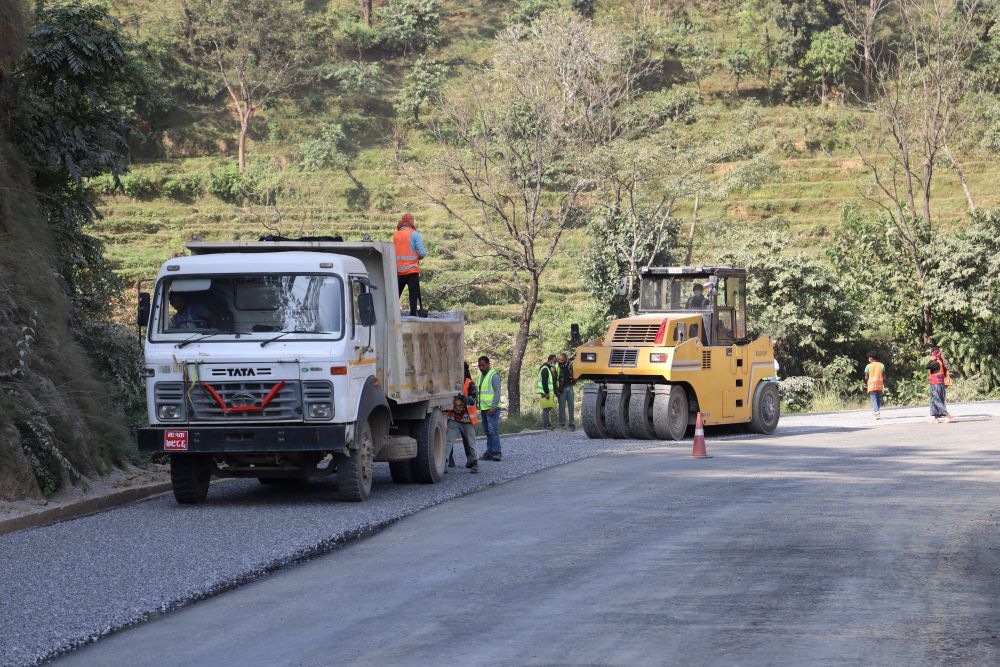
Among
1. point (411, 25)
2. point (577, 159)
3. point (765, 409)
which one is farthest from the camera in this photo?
point (411, 25)

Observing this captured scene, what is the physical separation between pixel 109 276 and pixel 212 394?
7912 mm

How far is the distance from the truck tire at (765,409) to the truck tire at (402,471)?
457 inches

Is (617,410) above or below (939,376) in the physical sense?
below

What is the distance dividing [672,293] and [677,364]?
235 centimetres

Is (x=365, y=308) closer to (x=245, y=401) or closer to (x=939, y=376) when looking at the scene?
(x=245, y=401)

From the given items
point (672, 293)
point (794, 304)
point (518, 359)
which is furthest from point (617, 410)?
point (794, 304)

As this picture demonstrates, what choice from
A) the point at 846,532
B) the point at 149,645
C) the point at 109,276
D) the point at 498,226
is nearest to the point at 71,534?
the point at 149,645

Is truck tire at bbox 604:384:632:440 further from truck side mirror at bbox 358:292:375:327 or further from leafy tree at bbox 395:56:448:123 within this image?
leafy tree at bbox 395:56:448:123

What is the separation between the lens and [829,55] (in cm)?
7588

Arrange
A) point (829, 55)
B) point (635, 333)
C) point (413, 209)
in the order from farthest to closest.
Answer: point (829, 55) → point (413, 209) → point (635, 333)

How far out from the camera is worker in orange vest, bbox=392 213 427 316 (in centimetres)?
1692

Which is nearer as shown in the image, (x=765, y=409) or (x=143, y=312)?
(x=143, y=312)

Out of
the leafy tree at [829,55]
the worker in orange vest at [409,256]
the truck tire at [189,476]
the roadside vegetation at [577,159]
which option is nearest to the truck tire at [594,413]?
the roadside vegetation at [577,159]

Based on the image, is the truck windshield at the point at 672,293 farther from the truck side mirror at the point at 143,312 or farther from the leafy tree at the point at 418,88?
the leafy tree at the point at 418,88
